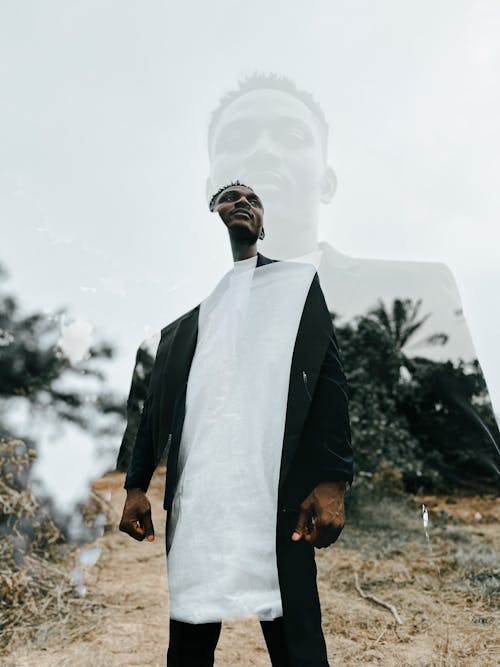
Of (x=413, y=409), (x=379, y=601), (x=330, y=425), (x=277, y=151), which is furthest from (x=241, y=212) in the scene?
(x=413, y=409)

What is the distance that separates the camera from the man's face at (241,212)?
1.55 m

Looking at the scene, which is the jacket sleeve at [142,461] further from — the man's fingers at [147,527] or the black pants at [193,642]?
the black pants at [193,642]

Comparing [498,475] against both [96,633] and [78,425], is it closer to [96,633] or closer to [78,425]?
[96,633]

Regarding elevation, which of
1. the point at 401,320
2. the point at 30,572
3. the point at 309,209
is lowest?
the point at 30,572

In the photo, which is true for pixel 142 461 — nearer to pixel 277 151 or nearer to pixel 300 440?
pixel 300 440

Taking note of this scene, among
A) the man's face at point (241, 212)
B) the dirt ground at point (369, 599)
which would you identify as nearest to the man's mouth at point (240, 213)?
the man's face at point (241, 212)

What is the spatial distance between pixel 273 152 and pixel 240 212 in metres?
2.22

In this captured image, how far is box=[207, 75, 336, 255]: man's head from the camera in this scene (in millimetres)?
3451

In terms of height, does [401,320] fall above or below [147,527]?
above

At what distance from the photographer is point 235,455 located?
1.24 meters

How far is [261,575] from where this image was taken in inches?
44.8

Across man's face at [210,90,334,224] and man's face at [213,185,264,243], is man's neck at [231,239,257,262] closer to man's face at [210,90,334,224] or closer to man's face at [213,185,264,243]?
man's face at [213,185,264,243]

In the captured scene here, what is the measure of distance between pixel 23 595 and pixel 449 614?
8.43 feet

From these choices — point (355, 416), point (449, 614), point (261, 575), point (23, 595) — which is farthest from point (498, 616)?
point (23, 595)
